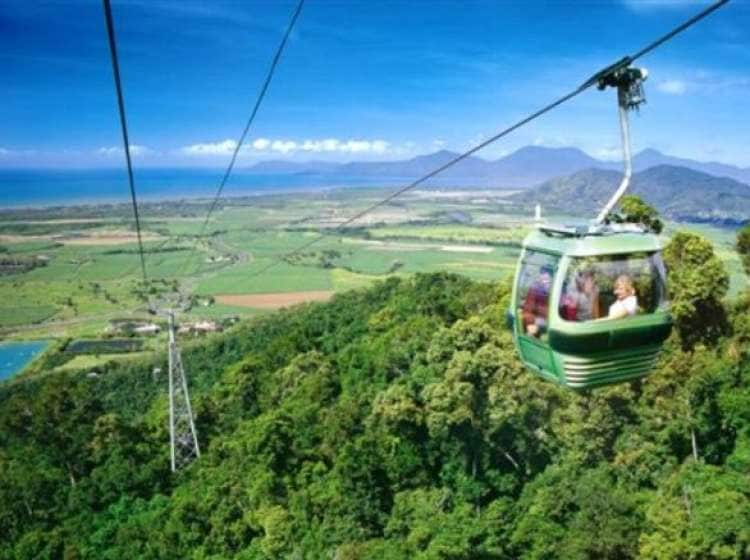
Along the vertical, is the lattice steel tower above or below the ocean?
above

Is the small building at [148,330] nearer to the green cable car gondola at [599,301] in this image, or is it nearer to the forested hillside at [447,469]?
the forested hillside at [447,469]

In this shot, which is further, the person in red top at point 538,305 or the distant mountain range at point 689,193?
the distant mountain range at point 689,193

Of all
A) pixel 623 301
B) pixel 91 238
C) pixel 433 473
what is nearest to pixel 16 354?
pixel 433 473

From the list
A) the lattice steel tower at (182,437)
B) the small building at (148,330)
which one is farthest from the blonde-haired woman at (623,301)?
the small building at (148,330)

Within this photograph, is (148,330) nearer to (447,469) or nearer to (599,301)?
(447,469)

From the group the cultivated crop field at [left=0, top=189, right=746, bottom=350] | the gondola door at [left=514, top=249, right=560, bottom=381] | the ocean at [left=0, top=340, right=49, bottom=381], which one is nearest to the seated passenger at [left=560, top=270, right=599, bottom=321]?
the gondola door at [left=514, top=249, right=560, bottom=381]

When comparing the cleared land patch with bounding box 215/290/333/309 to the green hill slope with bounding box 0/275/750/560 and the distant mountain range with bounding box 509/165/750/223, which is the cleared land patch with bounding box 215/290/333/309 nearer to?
the distant mountain range with bounding box 509/165/750/223
